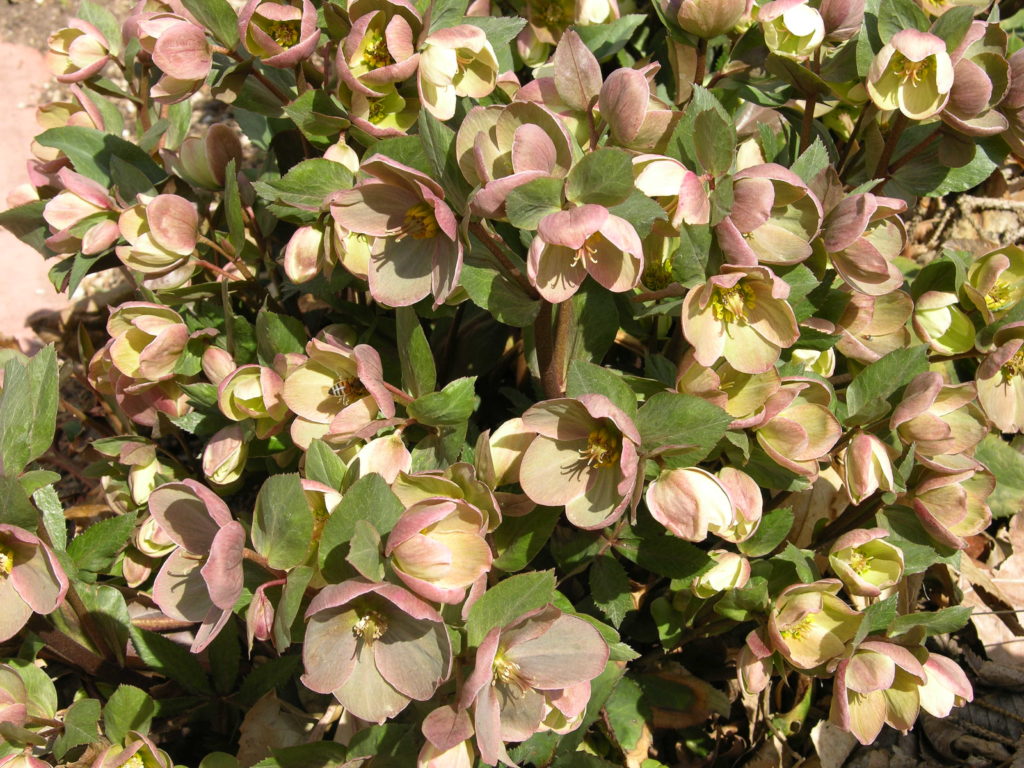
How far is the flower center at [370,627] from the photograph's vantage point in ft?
3.17

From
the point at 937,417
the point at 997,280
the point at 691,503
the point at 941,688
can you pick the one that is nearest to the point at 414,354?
the point at 691,503

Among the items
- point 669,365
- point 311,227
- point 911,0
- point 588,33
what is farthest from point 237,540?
point 911,0

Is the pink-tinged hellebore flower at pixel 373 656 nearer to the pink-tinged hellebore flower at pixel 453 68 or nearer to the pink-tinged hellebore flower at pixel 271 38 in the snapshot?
the pink-tinged hellebore flower at pixel 453 68

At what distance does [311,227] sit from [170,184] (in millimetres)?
511

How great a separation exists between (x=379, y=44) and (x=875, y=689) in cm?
111

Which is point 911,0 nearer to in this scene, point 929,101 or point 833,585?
point 929,101

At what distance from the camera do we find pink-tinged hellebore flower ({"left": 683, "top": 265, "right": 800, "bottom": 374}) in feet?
3.46

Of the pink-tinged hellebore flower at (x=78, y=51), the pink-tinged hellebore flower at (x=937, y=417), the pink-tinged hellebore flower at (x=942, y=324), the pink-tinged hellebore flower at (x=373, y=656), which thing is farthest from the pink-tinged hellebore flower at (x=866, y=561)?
the pink-tinged hellebore flower at (x=78, y=51)

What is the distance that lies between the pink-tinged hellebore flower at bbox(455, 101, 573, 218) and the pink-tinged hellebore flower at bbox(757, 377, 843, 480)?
429mm

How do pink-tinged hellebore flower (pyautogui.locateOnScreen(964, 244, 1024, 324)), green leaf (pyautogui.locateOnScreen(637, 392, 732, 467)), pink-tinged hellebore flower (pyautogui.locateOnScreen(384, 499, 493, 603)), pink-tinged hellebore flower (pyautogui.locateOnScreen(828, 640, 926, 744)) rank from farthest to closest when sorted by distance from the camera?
pink-tinged hellebore flower (pyautogui.locateOnScreen(964, 244, 1024, 324)), pink-tinged hellebore flower (pyautogui.locateOnScreen(828, 640, 926, 744)), green leaf (pyautogui.locateOnScreen(637, 392, 732, 467)), pink-tinged hellebore flower (pyautogui.locateOnScreen(384, 499, 493, 603))

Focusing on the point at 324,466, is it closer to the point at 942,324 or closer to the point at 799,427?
the point at 799,427

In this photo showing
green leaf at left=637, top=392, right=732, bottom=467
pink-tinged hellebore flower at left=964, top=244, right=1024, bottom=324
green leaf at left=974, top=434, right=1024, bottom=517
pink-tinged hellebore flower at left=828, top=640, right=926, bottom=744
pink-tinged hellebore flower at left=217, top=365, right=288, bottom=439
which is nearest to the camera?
green leaf at left=637, top=392, right=732, bottom=467

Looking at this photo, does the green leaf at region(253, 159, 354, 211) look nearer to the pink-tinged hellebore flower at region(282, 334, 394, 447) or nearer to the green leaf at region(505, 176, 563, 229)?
the pink-tinged hellebore flower at region(282, 334, 394, 447)

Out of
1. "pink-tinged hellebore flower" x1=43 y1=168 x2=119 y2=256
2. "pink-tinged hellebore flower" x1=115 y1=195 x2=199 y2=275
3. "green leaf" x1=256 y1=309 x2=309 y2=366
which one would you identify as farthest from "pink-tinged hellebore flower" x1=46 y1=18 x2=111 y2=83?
"green leaf" x1=256 y1=309 x2=309 y2=366
